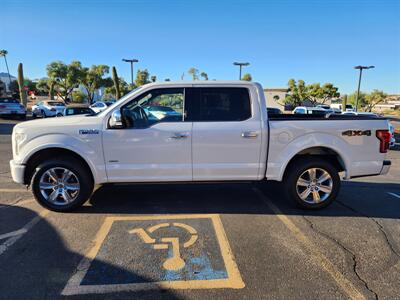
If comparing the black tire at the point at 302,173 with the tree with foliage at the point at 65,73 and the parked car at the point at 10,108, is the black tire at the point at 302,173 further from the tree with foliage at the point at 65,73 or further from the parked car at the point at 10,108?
the tree with foliage at the point at 65,73

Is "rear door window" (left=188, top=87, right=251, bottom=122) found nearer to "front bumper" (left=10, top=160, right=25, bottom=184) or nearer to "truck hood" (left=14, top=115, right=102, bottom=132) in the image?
"truck hood" (left=14, top=115, right=102, bottom=132)

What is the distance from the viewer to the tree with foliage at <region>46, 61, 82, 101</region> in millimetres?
47972

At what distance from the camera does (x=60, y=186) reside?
4.41 metres

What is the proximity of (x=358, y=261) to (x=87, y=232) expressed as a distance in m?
3.32

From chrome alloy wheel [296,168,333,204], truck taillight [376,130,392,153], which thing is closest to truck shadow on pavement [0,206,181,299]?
chrome alloy wheel [296,168,333,204]

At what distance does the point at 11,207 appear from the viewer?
4.64 m

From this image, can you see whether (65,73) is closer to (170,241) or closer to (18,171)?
(18,171)

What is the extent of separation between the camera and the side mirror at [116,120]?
418cm

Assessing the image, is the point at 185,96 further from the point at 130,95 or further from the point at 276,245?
the point at 276,245

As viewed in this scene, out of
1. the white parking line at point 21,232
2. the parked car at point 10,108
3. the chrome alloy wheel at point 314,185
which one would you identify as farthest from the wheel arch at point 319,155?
the parked car at point 10,108

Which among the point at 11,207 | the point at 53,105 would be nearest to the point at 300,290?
the point at 11,207

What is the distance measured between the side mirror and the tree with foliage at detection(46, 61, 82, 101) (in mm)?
50368

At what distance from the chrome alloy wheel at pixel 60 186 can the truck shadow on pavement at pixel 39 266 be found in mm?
489

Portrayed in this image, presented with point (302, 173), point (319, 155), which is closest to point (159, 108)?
point (302, 173)
